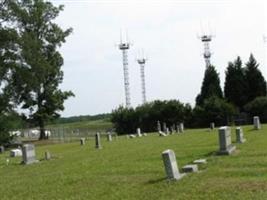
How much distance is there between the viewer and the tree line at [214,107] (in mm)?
64500

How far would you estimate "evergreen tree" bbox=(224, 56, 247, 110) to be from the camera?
70750mm

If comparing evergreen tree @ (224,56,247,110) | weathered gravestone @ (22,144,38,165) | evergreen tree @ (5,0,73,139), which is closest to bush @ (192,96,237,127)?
evergreen tree @ (224,56,247,110)

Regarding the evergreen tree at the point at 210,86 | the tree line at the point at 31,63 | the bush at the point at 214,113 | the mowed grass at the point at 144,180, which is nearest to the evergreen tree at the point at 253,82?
the evergreen tree at the point at 210,86

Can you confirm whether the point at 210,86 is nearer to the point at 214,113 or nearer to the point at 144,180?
the point at 214,113

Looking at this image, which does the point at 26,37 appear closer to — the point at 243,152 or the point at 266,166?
the point at 243,152

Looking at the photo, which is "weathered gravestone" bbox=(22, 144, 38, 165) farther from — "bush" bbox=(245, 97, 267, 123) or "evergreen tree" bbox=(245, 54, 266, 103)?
"evergreen tree" bbox=(245, 54, 266, 103)

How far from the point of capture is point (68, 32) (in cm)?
6862

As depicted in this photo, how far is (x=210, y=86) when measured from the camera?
73125mm

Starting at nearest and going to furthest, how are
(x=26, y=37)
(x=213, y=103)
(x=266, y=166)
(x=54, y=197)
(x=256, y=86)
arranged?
(x=54, y=197)
(x=266, y=166)
(x=26, y=37)
(x=213, y=103)
(x=256, y=86)

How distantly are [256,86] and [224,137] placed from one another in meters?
50.8

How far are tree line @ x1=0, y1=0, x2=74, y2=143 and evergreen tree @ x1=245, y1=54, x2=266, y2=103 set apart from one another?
842 inches

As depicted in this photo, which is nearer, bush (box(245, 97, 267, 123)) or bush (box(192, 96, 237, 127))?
bush (box(245, 97, 267, 123))

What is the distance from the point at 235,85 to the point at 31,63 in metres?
26.9

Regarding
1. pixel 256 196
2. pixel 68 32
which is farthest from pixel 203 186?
pixel 68 32
